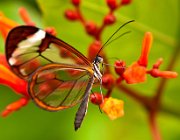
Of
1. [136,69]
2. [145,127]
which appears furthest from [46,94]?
[145,127]

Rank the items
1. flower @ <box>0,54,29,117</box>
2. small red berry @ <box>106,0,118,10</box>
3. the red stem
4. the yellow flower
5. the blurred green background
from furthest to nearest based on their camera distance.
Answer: the blurred green background
the red stem
small red berry @ <box>106,0,118,10</box>
flower @ <box>0,54,29,117</box>
the yellow flower

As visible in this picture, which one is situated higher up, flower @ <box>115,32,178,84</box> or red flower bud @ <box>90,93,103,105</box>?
flower @ <box>115,32,178,84</box>

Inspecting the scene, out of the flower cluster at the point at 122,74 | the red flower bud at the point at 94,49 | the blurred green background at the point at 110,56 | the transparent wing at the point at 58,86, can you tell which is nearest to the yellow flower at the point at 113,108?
the flower cluster at the point at 122,74

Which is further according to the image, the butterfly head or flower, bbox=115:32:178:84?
the butterfly head

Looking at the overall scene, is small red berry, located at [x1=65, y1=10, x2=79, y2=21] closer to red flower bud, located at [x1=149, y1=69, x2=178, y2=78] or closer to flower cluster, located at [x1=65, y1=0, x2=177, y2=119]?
flower cluster, located at [x1=65, y1=0, x2=177, y2=119]

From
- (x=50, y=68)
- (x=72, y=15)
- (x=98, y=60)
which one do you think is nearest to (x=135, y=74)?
(x=98, y=60)

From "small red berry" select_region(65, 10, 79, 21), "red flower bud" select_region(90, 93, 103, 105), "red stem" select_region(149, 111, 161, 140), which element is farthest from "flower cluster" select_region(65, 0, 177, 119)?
"red stem" select_region(149, 111, 161, 140)

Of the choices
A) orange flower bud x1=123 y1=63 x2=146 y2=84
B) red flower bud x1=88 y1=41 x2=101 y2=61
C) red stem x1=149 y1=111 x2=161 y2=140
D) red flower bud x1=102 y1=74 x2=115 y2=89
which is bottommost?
red stem x1=149 y1=111 x2=161 y2=140
